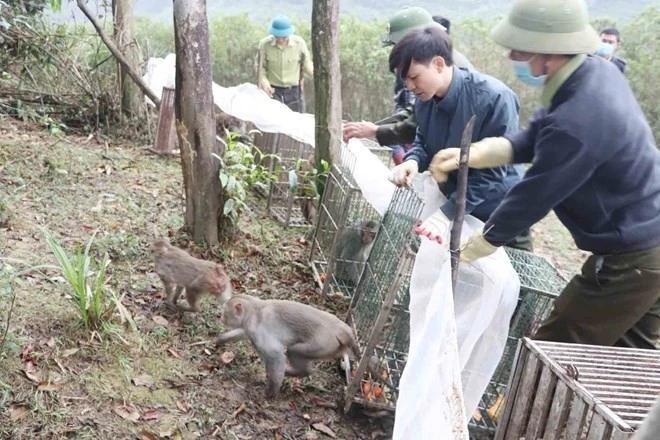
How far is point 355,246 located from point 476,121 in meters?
1.54

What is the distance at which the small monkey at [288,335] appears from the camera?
364 centimetres

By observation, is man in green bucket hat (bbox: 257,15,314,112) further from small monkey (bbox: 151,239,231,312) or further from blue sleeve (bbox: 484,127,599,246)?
blue sleeve (bbox: 484,127,599,246)

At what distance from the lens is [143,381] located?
3.47 metres

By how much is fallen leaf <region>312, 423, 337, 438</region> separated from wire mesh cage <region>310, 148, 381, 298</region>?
1.22 meters

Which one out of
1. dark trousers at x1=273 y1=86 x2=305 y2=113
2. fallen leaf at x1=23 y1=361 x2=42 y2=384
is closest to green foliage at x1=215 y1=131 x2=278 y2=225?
fallen leaf at x1=23 y1=361 x2=42 y2=384

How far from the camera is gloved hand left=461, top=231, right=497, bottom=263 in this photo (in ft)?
8.95

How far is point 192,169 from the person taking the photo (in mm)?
4699

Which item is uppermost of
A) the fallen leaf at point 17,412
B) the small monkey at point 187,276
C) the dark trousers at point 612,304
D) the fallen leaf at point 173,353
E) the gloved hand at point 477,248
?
the gloved hand at point 477,248

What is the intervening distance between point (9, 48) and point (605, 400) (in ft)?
26.0

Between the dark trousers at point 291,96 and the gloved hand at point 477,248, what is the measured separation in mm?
7079

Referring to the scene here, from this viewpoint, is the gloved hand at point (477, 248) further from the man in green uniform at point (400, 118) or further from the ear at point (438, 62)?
the man in green uniform at point (400, 118)

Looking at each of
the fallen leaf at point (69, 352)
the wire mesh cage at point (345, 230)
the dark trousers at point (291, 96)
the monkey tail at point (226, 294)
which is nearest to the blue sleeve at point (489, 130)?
the wire mesh cage at point (345, 230)

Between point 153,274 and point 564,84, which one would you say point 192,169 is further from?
point 564,84

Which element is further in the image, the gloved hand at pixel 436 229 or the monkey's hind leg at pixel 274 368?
the monkey's hind leg at pixel 274 368
